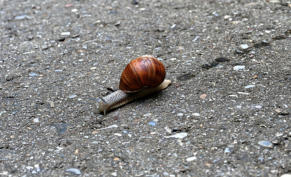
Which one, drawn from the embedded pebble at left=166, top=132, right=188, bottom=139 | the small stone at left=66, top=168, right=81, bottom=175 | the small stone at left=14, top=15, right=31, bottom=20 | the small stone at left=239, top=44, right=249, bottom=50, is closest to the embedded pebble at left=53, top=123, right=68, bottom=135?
the small stone at left=66, top=168, right=81, bottom=175

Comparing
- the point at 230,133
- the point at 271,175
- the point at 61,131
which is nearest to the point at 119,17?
the point at 61,131

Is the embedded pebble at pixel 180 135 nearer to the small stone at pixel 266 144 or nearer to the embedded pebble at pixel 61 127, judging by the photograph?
the small stone at pixel 266 144

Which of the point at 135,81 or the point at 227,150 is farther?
the point at 135,81

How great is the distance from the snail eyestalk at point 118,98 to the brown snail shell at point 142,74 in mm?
52

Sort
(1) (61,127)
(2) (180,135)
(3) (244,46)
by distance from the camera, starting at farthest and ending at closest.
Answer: (3) (244,46) → (1) (61,127) → (2) (180,135)

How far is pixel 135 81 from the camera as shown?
107 inches

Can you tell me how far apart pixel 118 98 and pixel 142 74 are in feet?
0.78

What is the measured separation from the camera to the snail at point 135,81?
2.71 m

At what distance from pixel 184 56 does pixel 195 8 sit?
98 centimetres

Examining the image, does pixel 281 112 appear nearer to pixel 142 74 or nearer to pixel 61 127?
pixel 142 74

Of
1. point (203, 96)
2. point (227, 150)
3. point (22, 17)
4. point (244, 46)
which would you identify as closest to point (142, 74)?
point (203, 96)

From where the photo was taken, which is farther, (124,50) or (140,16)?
(140,16)

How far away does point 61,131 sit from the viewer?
2.54 m

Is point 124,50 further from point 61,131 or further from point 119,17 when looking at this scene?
point 61,131
